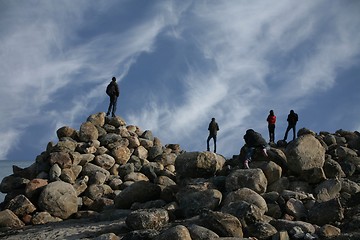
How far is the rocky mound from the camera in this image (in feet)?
41.1

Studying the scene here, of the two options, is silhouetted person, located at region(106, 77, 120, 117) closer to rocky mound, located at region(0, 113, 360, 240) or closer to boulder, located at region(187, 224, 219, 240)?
rocky mound, located at region(0, 113, 360, 240)

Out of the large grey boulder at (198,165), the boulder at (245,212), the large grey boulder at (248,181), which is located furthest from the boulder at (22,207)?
the boulder at (245,212)

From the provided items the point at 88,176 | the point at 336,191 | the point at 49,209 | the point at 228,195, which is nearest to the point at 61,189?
the point at 49,209

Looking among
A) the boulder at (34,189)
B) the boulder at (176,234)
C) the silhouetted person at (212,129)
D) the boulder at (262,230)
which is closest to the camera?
the boulder at (176,234)

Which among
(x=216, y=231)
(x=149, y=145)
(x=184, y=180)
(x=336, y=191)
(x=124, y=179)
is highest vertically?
(x=149, y=145)

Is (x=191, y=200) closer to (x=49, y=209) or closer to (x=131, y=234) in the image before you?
(x=131, y=234)

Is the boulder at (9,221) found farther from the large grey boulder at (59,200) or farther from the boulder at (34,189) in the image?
the boulder at (34,189)

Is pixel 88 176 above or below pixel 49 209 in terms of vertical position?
above

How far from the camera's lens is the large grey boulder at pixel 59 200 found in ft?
61.6

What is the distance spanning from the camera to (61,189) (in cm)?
1947

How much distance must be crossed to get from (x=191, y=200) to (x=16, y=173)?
15.4 metres

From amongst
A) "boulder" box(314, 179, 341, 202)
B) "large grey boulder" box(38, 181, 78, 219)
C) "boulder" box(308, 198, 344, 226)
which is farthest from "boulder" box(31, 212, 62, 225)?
"boulder" box(314, 179, 341, 202)

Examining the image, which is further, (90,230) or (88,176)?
(88,176)

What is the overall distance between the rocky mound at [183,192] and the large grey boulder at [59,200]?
5 centimetres
